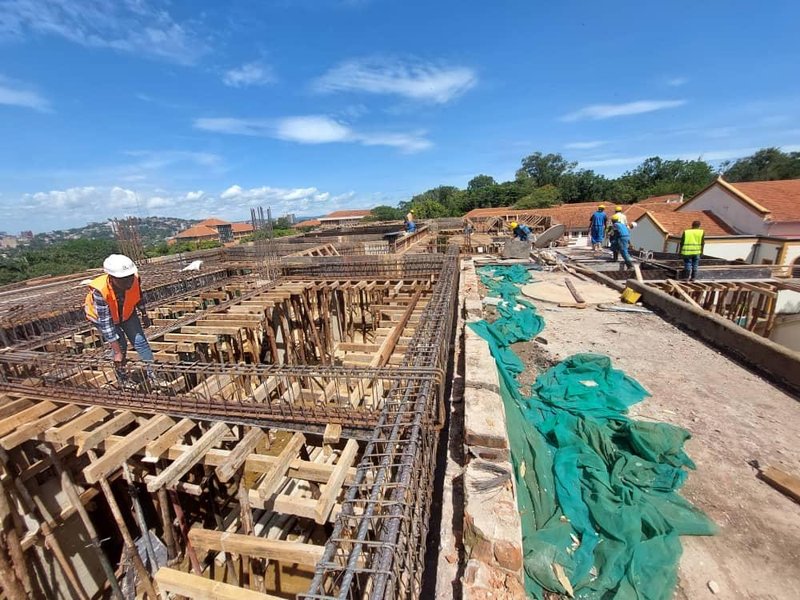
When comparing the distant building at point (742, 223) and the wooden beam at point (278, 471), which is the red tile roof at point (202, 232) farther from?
the wooden beam at point (278, 471)

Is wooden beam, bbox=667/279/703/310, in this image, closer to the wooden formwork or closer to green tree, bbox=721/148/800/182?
the wooden formwork

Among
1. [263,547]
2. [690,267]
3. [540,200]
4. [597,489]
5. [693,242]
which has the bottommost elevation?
[597,489]

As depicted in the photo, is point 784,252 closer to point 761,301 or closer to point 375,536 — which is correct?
point 761,301

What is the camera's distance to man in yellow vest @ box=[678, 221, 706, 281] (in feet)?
31.1

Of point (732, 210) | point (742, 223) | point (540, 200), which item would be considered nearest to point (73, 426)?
point (742, 223)

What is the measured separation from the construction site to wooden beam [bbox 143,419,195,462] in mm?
27

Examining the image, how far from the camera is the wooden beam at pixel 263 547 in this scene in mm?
2355

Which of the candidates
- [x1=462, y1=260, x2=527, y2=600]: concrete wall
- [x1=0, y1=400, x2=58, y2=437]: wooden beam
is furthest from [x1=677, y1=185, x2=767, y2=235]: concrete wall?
[x1=0, y1=400, x2=58, y2=437]: wooden beam

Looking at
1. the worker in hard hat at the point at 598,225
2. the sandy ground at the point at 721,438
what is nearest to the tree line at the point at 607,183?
the worker in hard hat at the point at 598,225

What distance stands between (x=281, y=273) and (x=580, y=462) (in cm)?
1020

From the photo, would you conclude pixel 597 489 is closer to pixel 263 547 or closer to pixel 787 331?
pixel 263 547

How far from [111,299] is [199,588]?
4.02m

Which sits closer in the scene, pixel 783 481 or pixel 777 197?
pixel 783 481

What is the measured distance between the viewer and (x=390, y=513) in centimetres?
202
